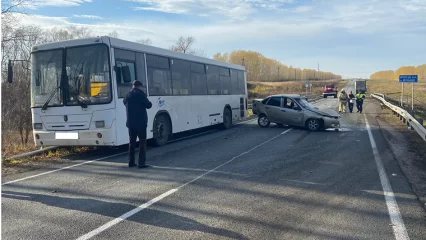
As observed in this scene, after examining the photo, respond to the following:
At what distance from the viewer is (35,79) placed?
10625 millimetres

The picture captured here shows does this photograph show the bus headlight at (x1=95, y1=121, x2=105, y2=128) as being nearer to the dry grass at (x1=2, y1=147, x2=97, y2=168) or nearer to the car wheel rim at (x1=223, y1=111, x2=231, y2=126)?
the dry grass at (x1=2, y1=147, x2=97, y2=168)

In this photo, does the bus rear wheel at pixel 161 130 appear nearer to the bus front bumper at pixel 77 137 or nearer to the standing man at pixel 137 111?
the bus front bumper at pixel 77 137

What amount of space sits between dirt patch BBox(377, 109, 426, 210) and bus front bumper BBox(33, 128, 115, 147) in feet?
23.6

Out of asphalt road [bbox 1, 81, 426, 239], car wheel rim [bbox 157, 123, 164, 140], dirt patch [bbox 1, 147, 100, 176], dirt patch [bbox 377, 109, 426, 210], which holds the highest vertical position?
car wheel rim [bbox 157, 123, 164, 140]

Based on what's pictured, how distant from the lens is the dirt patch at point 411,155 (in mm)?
7527

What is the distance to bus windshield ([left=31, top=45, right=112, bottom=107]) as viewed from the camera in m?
10.3

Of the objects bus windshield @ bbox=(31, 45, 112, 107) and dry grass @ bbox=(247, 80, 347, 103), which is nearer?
bus windshield @ bbox=(31, 45, 112, 107)

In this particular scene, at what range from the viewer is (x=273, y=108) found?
18.5 metres

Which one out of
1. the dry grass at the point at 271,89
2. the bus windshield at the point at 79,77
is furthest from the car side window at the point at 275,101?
the dry grass at the point at 271,89

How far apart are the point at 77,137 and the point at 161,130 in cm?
306

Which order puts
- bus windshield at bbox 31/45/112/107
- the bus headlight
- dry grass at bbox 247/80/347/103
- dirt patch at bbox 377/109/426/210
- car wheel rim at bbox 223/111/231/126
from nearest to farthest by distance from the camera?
dirt patch at bbox 377/109/426/210 → the bus headlight → bus windshield at bbox 31/45/112/107 → car wheel rim at bbox 223/111/231/126 → dry grass at bbox 247/80/347/103

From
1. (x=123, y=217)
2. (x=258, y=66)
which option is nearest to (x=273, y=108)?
(x=123, y=217)

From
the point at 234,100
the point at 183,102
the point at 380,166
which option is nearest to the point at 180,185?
the point at 380,166

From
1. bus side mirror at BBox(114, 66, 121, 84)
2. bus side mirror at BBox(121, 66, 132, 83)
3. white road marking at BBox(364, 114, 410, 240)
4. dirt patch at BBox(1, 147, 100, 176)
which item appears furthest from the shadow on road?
bus side mirror at BBox(121, 66, 132, 83)
